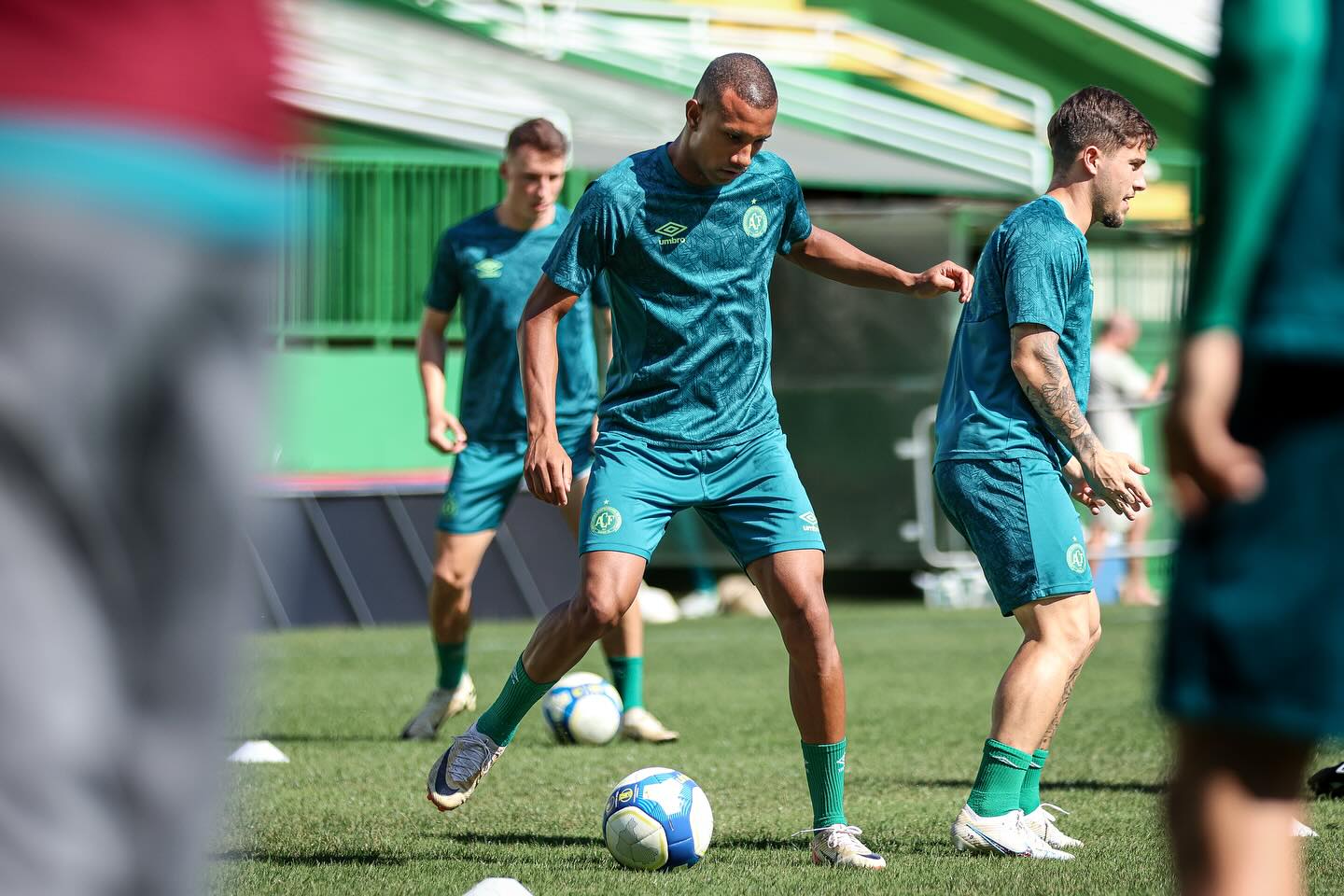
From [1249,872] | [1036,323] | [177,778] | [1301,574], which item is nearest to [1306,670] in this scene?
[1301,574]

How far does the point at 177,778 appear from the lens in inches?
72.0

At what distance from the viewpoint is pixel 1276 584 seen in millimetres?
2238

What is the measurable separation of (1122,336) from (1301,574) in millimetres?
14660

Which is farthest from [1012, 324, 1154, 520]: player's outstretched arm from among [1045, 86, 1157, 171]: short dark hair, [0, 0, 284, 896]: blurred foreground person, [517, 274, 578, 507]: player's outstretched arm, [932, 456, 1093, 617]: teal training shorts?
[0, 0, 284, 896]: blurred foreground person

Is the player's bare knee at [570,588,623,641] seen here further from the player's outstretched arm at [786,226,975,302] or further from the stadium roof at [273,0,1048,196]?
the stadium roof at [273,0,1048,196]

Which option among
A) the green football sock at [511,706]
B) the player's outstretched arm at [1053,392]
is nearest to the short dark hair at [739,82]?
the player's outstretched arm at [1053,392]

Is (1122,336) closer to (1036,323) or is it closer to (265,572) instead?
(265,572)

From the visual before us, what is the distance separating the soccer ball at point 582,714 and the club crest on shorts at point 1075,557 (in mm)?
2969

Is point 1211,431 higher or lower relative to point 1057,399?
higher

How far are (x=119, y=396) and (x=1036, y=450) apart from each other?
173 inches

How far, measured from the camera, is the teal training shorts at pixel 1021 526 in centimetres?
570

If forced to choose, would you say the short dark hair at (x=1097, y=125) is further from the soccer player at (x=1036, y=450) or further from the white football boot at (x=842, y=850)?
the white football boot at (x=842, y=850)

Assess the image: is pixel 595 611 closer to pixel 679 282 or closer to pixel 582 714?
pixel 679 282

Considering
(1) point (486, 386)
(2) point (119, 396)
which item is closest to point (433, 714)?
(1) point (486, 386)
